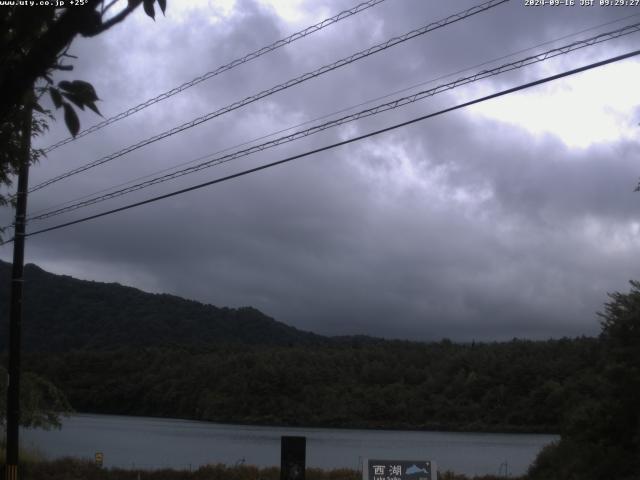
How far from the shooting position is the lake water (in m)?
36.6

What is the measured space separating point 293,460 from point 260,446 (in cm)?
2833

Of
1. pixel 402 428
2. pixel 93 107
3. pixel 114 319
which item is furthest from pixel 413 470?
pixel 114 319

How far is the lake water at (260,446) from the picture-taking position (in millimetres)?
36594

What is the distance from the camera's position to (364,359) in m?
69.8

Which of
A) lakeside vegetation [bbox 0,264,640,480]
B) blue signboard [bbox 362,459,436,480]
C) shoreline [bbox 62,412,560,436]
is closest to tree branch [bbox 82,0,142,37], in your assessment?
blue signboard [bbox 362,459,436,480]

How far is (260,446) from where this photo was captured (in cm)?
4525

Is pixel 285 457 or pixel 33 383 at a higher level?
pixel 33 383

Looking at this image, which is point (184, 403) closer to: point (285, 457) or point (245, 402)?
point (245, 402)

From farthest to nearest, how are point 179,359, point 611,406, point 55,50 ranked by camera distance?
point 179,359 → point 611,406 → point 55,50

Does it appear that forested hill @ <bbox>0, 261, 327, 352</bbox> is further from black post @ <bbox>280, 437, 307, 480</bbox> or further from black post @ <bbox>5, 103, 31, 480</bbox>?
black post @ <bbox>280, 437, 307, 480</bbox>

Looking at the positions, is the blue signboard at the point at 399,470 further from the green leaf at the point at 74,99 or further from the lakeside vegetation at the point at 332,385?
the lakeside vegetation at the point at 332,385

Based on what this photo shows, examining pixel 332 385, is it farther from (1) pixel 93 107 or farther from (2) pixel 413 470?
(1) pixel 93 107

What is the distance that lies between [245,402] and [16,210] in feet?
152

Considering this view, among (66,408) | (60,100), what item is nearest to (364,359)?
(66,408)
